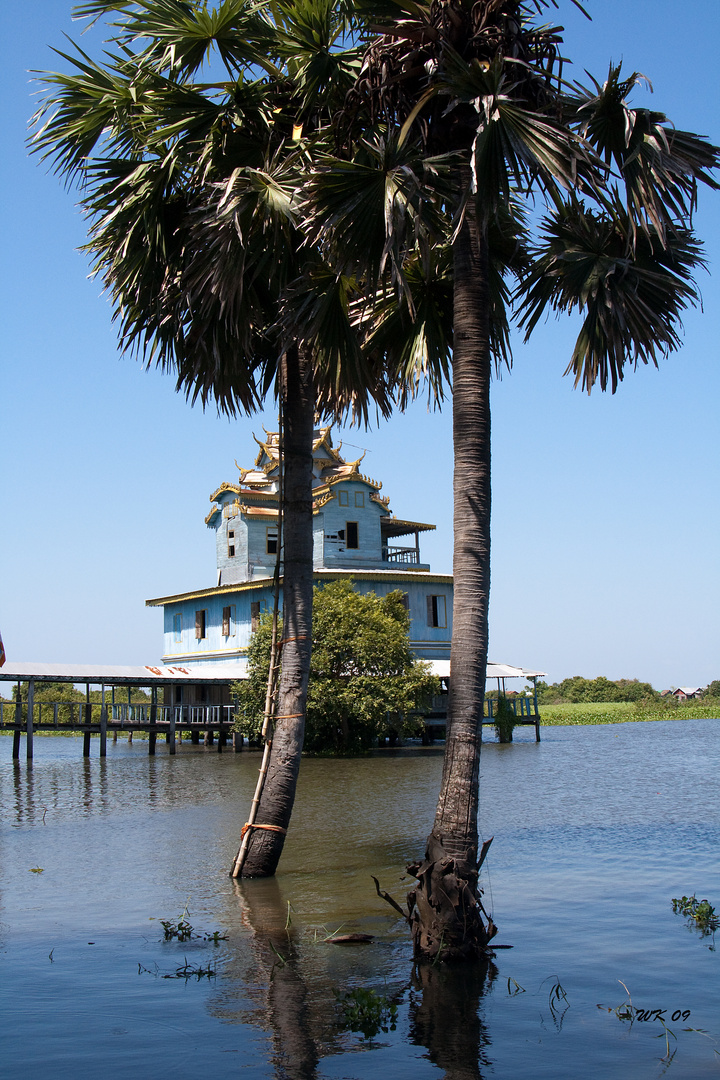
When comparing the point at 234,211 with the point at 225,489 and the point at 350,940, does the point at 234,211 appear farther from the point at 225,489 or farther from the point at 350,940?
the point at 225,489

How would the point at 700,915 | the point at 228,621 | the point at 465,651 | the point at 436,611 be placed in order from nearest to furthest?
the point at 465,651, the point at 700,915, the point at 436,611, the point at 228,621

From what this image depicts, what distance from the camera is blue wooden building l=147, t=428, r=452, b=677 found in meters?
44.1

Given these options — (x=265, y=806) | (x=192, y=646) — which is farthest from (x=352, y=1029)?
(x=192, y=646)

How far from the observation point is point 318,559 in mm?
45594

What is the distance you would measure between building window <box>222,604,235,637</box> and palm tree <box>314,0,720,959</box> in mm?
36632

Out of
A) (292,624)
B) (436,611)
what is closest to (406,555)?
(436,611)

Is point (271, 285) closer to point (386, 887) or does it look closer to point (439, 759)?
point (386, 887)

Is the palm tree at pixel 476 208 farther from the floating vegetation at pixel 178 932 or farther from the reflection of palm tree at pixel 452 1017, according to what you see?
the floating vegetation at pixel 178 932

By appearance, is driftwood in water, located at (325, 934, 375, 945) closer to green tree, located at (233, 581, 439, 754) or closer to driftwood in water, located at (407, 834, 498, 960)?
driftwood in water, located at (407, 834, 498, 960)

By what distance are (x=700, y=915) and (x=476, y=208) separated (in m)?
6.55

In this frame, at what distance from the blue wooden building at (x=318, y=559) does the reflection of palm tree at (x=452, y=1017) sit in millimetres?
35074

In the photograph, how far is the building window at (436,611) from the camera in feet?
147

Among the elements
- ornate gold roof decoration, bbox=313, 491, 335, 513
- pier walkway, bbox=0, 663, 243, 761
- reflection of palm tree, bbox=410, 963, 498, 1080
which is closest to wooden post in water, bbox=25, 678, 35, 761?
pier walkway, bbox=0, 663, 243, 761

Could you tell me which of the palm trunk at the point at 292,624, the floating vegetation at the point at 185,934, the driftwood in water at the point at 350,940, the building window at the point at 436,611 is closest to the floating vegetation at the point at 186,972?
the floating vegetation at the point at 185,934
